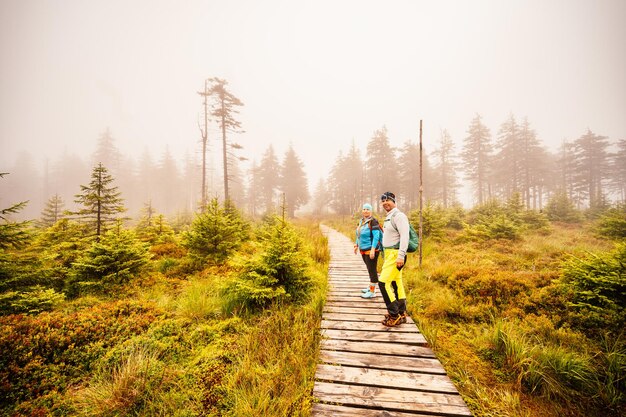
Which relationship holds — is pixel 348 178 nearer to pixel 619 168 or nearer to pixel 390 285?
pixel 390 285

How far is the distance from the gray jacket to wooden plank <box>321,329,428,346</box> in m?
1.48

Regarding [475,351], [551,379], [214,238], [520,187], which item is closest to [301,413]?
[475,351]

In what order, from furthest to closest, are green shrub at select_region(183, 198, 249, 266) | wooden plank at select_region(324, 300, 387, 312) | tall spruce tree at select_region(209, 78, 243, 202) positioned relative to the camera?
tall spruce tree at select_region(209, 78, 243, 202)
green shrub at select_region(183, 198, 249, 266)
wooden plank at select_region(324, 300, 387, 312)

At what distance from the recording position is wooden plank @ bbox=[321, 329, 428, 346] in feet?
13.9

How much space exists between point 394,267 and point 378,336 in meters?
1.38

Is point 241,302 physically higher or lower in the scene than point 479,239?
lower

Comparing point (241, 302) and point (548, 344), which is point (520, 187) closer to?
point (548, 344)

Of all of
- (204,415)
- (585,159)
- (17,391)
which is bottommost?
(204,415)

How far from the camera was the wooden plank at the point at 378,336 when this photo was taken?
4.24 metres

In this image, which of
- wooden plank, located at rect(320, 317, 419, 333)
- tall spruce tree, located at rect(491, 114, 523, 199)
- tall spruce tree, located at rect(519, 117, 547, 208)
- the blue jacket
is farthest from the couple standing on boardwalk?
tall spruce tree, located at rect(519, 117, 547, 208)

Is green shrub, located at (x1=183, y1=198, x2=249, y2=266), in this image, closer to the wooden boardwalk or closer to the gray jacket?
the wooden boardwalk

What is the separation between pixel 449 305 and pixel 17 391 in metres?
7.61

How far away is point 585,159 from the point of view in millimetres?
33344

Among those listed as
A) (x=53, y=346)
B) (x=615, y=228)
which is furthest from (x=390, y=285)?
(x=615, y=228)
